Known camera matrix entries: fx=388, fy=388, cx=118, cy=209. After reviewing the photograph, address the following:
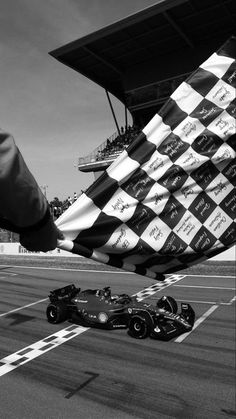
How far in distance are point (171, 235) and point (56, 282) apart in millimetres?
13986

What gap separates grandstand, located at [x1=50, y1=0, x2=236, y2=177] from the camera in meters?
20.0

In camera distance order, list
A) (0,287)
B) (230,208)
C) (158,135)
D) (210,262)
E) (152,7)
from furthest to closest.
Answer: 1. (152,7)
2. (210,262)
3. (0,287)
4. (230,208)
5. (158,135)

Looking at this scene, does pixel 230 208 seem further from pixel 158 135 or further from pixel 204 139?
pixel 158 135

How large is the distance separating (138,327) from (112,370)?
3.22 feet

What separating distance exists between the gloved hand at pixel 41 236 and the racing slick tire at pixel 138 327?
5530mm

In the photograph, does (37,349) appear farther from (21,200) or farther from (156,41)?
(156,41)

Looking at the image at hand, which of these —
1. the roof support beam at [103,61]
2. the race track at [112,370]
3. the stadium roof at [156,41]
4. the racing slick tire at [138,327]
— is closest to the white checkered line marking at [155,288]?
the race track at [112,370]

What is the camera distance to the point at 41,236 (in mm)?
1058

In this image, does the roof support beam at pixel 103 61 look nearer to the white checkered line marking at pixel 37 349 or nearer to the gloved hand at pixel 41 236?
the white checkered line marking at pixel 37 349

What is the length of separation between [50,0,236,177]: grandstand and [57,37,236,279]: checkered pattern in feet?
53.0

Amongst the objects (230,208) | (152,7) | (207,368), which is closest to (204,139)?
(230,208)

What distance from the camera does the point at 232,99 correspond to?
5.31 ft

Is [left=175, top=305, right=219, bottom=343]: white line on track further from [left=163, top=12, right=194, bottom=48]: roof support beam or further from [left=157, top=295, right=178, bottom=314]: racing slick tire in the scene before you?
[left=163, top=12, right=194, bottom=48]: roof support beam

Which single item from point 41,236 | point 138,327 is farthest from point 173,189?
point 138,327
